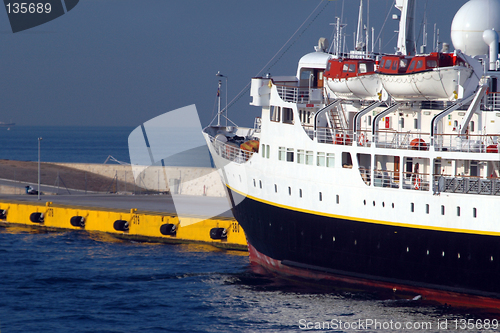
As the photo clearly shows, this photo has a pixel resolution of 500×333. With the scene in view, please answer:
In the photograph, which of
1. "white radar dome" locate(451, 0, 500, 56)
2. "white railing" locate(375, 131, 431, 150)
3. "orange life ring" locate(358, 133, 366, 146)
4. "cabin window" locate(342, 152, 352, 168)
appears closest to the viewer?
"white railing" locate(375, 131, 431, 150)

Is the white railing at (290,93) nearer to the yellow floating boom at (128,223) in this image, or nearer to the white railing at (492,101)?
the white railing at (492,101)

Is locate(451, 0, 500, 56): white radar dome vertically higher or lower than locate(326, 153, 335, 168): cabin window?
higher

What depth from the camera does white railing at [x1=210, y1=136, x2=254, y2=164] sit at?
33.2 meters

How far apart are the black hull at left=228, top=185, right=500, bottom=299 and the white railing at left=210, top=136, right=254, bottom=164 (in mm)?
3679

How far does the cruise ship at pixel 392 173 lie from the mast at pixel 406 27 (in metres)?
0.08

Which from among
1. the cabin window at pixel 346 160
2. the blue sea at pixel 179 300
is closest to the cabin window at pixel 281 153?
the cabin window at pixel 346 160

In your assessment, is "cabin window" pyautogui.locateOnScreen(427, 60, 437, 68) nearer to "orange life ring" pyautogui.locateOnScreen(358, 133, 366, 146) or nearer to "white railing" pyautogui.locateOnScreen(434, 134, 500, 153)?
"white railing" pyautogui.locateOnScreen(434, 134, 500, 153)

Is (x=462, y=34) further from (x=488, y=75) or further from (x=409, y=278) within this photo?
(x=409, y=278)

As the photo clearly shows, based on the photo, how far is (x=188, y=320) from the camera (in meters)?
25.6

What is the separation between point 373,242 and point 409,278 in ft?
7.19

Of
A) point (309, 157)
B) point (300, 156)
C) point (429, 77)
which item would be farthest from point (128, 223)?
point (429, 77)

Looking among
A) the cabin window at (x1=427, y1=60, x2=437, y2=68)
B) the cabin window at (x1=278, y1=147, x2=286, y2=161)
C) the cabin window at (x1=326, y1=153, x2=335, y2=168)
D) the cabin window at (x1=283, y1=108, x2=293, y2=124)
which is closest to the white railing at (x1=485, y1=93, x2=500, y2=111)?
the cabin window at (x1=427, y1=60, x2=437, y2=68)

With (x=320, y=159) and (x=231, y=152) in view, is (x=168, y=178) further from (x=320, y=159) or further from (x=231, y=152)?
(x=320, y=159)

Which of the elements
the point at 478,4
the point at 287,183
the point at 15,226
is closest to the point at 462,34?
the point at 478,4
